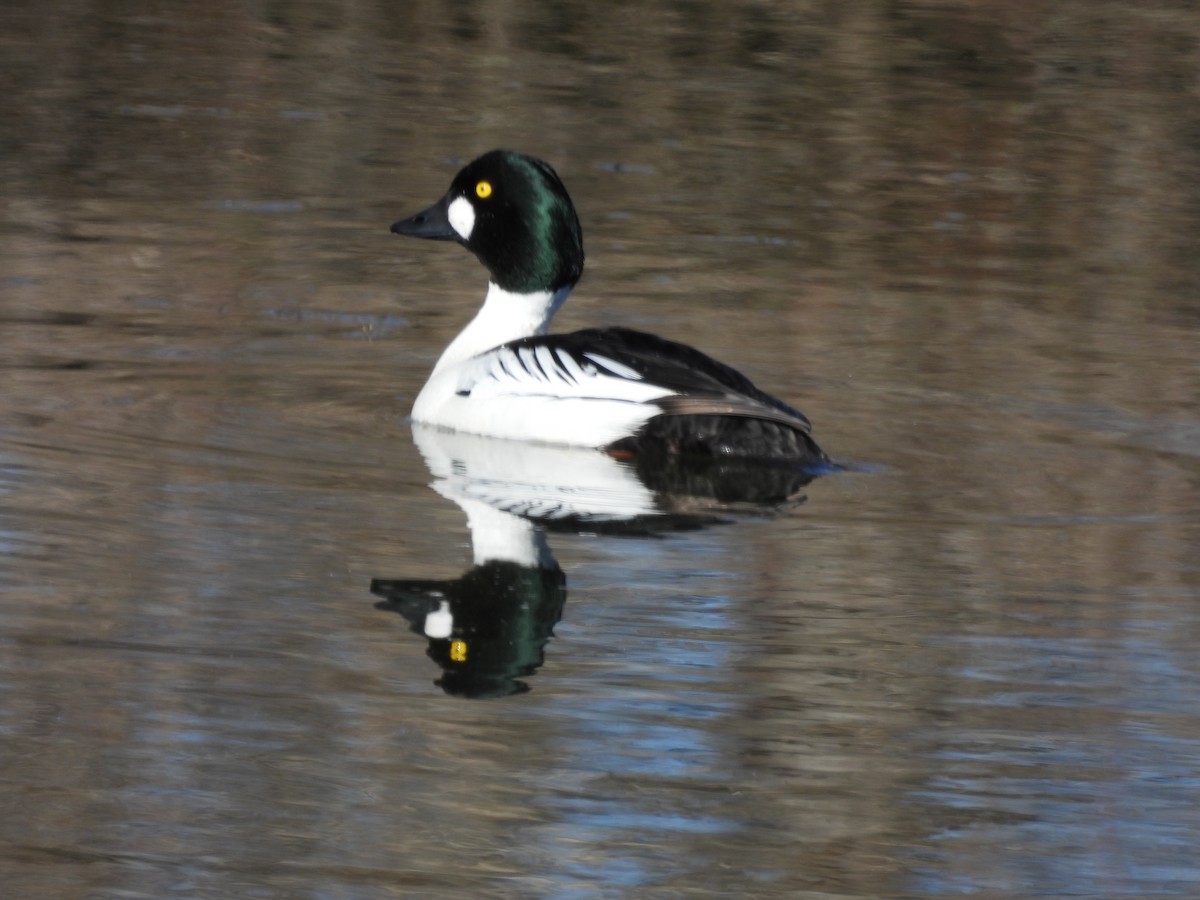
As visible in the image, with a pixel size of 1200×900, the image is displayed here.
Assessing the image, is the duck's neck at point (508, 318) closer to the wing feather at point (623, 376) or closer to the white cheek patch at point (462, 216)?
the white cheek patch at point (462, 216)

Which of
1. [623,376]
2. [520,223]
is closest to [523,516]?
[623,376]

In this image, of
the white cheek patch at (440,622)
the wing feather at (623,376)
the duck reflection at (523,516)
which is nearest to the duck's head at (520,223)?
the wing feather at (623,376)

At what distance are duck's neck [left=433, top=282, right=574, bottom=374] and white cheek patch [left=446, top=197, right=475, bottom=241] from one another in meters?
0.27

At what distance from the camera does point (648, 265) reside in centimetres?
1219

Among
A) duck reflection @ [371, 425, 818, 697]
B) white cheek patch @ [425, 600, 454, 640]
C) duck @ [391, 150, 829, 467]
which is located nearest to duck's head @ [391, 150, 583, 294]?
duck @ [391, 150, 829, 467]

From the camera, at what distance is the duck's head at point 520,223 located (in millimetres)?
9445

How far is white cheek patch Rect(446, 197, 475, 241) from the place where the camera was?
31.8 ft

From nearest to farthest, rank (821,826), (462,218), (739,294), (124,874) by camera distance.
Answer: (124,874) < (821,826) < (462,218) < (739,294)

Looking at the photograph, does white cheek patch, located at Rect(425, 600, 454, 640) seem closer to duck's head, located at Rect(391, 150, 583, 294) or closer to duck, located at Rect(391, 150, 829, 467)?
duck, located at Rect(391, 150, 829, 467)

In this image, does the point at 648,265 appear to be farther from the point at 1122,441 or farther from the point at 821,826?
the point at 821,826

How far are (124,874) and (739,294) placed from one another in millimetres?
7280

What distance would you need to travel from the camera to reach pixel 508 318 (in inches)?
376

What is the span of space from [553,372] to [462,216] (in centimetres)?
Result: 135

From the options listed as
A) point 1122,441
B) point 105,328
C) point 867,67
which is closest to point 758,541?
point 1122,441
